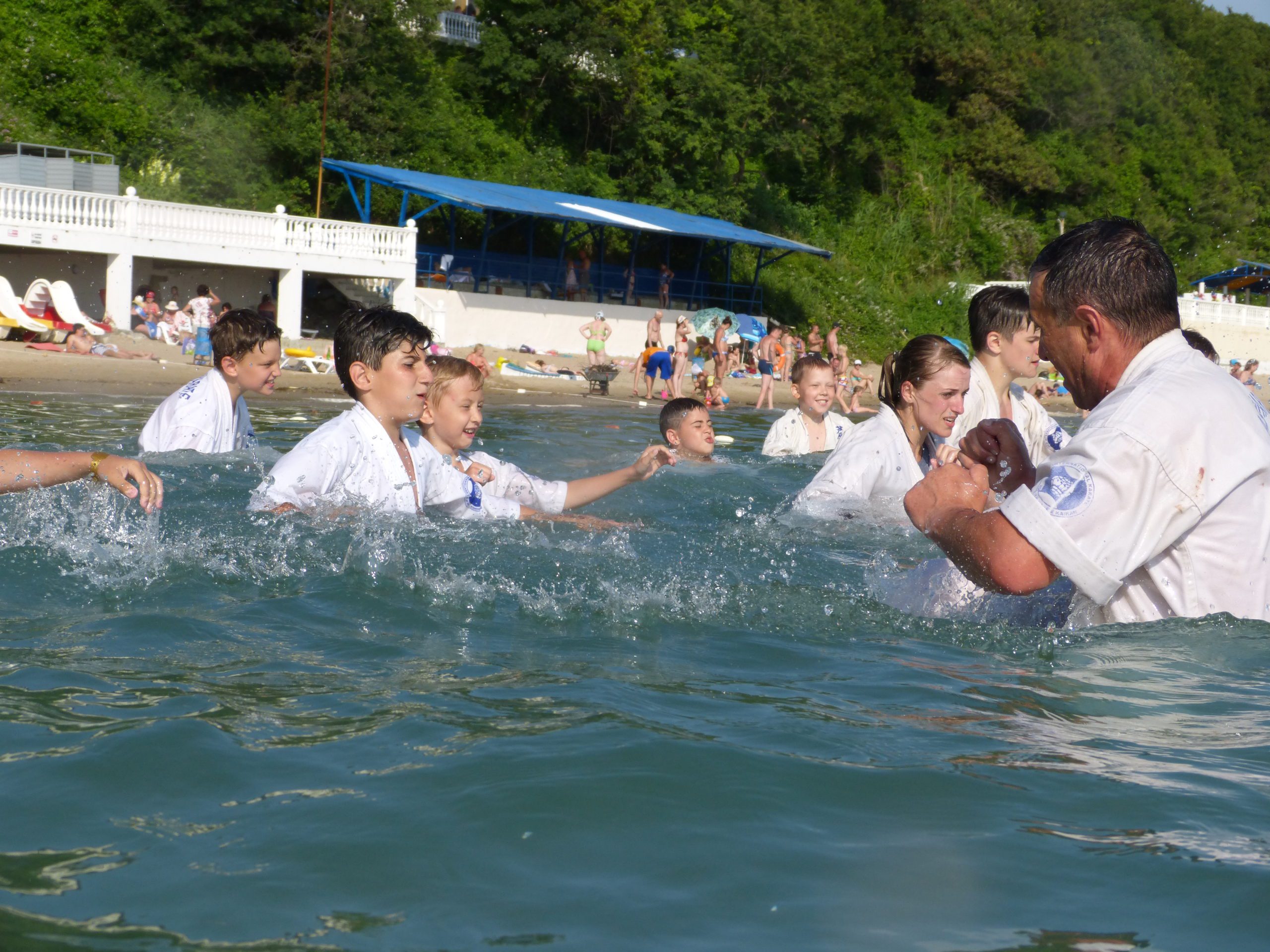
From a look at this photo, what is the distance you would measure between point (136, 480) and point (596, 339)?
84.8ft

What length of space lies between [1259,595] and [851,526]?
3.27 metres

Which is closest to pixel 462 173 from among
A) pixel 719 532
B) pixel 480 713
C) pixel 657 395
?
pixel 657 395

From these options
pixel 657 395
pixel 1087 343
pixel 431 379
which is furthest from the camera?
pixel 657 395

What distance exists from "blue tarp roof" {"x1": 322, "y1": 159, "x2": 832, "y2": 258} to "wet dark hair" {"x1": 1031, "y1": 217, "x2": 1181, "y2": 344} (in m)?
28.1

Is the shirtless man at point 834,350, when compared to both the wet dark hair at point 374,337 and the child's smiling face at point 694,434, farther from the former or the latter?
the wet dark hair at point 374,337

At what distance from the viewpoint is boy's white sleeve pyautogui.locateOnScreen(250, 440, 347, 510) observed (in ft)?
17.5

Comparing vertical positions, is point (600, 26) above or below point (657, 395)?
above

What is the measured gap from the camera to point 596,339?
98.9ft

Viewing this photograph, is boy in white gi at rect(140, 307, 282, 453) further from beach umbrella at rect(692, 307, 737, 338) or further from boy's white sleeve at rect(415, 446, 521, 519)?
beach umbrella at rect(692, 307, 737, 338)

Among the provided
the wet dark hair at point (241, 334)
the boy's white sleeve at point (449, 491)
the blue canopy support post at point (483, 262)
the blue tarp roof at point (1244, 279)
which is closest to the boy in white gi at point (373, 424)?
the boy's white sleeve at point (449, 491)

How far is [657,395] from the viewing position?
87.4 feet

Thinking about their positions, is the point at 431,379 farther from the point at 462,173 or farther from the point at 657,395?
the point at 462,173

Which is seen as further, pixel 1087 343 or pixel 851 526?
pixel 851 526

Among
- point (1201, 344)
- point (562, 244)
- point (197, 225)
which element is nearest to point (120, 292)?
point (197, 225)
